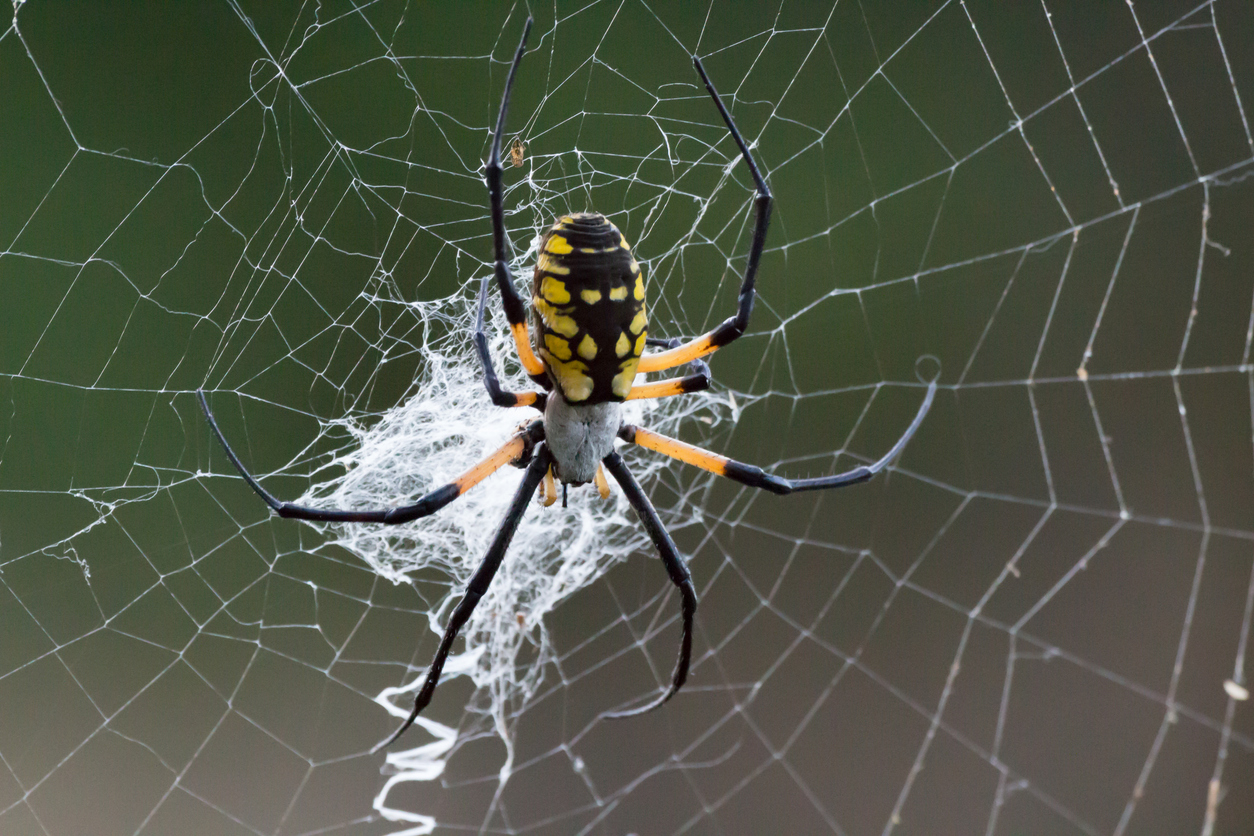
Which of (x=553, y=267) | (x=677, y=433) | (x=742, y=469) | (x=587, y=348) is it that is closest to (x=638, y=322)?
(x=587, y=348)

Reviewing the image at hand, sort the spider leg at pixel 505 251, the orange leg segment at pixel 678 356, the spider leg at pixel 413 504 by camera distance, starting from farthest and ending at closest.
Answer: the orange leg segment at pixel 678 356
the spider leg at pixel 413 504
the spider leg at pixel 505 251

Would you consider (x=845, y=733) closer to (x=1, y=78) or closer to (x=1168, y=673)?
(x=1168, y=673)

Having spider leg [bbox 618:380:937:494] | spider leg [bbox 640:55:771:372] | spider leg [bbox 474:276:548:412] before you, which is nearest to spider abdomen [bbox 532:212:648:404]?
spider leg [bbox 474:276:548:412]

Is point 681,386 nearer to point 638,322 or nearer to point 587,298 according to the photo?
point 638,322

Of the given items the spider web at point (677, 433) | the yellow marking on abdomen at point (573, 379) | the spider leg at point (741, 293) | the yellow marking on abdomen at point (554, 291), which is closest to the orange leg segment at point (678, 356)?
the spider leg at point (741, 293)

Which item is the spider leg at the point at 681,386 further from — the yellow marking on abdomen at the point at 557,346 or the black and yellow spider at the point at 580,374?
the yellow marking on abdomen at the point at 557,346

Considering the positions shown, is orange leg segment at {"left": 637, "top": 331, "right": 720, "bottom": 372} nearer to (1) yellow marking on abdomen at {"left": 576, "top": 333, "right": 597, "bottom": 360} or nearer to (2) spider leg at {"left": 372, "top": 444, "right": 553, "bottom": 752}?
(1) yellow marking on abdomen at {"left": 576, "top": 333, "right": 597, "bottom": 360}

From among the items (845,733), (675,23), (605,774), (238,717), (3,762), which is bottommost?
(845,733)

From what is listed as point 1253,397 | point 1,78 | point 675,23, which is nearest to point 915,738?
point 1253,397
